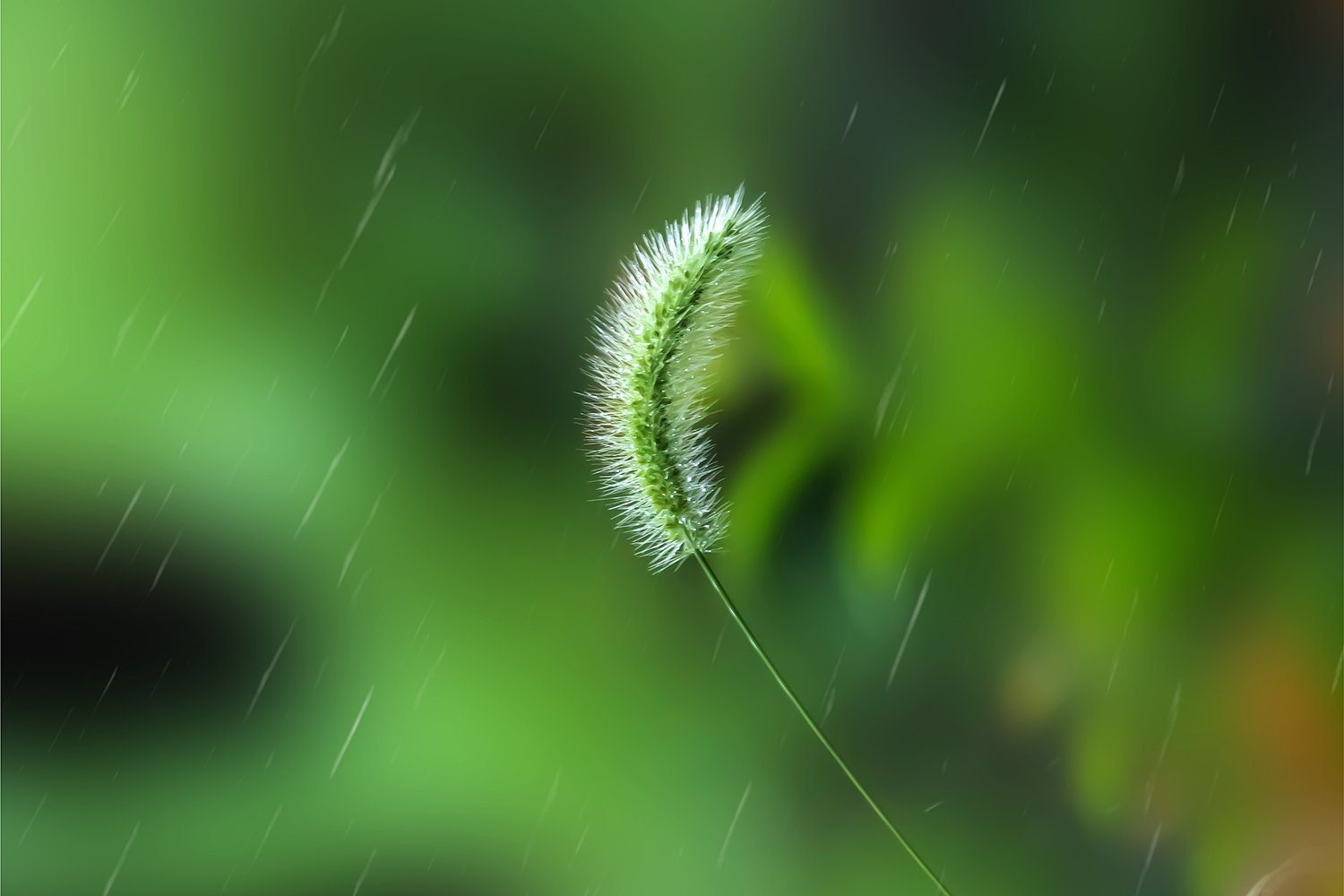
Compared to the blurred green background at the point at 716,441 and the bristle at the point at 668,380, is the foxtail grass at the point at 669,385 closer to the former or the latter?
the bristle at the point at 668,380

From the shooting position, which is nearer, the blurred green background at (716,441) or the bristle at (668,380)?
the bristle at (668,380)

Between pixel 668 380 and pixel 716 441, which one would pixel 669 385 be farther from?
pixel 716 441

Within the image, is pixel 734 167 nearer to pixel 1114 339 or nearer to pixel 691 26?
pixel 691 26

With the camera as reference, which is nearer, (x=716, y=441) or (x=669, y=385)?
(x=669, y=385)

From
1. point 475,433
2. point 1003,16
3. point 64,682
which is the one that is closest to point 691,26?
point 1003,16

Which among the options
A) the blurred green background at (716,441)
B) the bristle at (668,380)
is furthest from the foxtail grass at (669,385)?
the blurred green background at (716,441)

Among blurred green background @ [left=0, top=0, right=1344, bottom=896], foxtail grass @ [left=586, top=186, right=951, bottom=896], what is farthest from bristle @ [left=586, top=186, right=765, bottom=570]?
blurred green background @ [left=0, top=0, right=1344, bottom=896]

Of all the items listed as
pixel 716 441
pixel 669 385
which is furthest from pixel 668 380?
pixel 716 441

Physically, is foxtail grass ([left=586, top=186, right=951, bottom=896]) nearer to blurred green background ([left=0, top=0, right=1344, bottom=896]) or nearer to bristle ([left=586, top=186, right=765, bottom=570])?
bristle ([left=586, top=186, right=765, bottom=570])
